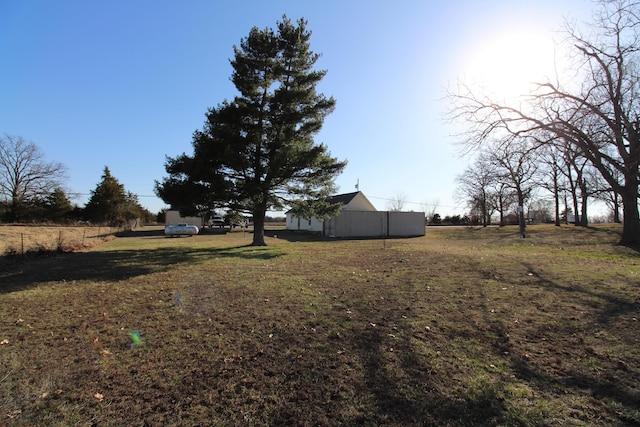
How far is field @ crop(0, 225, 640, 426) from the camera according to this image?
295 cm

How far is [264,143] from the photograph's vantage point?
16797 mm

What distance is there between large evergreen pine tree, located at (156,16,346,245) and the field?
8.58m

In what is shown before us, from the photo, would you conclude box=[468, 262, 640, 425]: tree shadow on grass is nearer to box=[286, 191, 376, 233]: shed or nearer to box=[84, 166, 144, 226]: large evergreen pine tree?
box=[286, 191, 376, 233]: shed

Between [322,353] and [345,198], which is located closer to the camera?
[322,353]

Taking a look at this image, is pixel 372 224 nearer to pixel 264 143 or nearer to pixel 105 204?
pixel 264 143

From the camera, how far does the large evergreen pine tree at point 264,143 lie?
1573 centimetres

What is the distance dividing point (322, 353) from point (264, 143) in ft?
46.2

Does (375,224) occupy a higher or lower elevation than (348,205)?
lower

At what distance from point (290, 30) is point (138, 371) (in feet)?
58.4

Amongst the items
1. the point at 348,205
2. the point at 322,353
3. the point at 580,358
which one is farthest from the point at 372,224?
the point at 322,353

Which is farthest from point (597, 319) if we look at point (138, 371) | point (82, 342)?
point (82, 342)

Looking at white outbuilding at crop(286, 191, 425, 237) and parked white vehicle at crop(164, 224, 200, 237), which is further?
parked white vehicle at crop(164, 224, 200, 237)

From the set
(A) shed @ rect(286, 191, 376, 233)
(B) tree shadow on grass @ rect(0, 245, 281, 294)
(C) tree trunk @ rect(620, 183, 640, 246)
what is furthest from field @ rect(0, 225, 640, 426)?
(A) shed @ rect(286, 191, 376, 233)

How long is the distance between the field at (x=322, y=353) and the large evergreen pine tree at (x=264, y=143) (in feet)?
28.2
